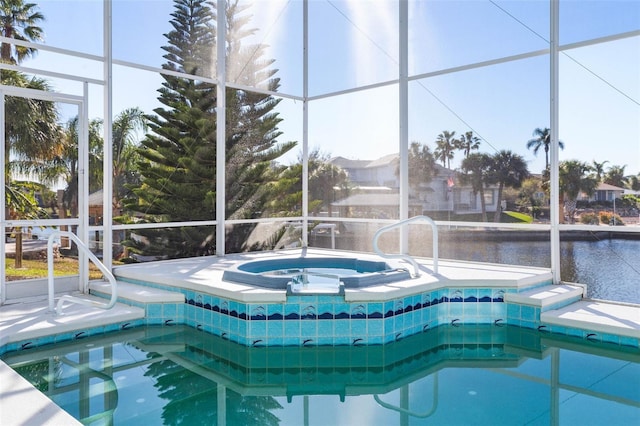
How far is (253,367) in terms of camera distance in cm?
345

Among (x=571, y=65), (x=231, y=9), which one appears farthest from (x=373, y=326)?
(x=231, y=9)

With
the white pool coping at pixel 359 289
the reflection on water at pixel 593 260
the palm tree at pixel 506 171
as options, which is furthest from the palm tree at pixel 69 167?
the reflection on water at pixel 593 260

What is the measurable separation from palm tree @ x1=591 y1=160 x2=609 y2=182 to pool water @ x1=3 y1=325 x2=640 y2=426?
1579 millimetres

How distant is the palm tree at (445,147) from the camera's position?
5.78 m

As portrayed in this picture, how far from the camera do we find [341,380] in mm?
3223

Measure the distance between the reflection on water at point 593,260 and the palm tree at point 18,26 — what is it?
4942mm

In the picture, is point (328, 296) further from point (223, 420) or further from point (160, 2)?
point (160, 2)

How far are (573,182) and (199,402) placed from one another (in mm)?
3886

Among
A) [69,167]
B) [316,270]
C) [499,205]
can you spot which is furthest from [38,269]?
[499,205]

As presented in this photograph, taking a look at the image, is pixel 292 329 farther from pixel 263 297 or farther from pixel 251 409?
pixel 251 409

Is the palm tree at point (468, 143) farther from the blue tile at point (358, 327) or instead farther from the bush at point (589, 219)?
the blue tile at point (358, 327)

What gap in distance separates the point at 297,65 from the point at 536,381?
5.64m

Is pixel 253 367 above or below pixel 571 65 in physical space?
below

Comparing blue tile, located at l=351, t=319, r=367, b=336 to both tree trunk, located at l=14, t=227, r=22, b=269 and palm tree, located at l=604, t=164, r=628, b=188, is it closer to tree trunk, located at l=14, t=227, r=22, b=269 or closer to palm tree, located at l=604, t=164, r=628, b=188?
palm tree, located at l=604, t=164, r=628, b=188
